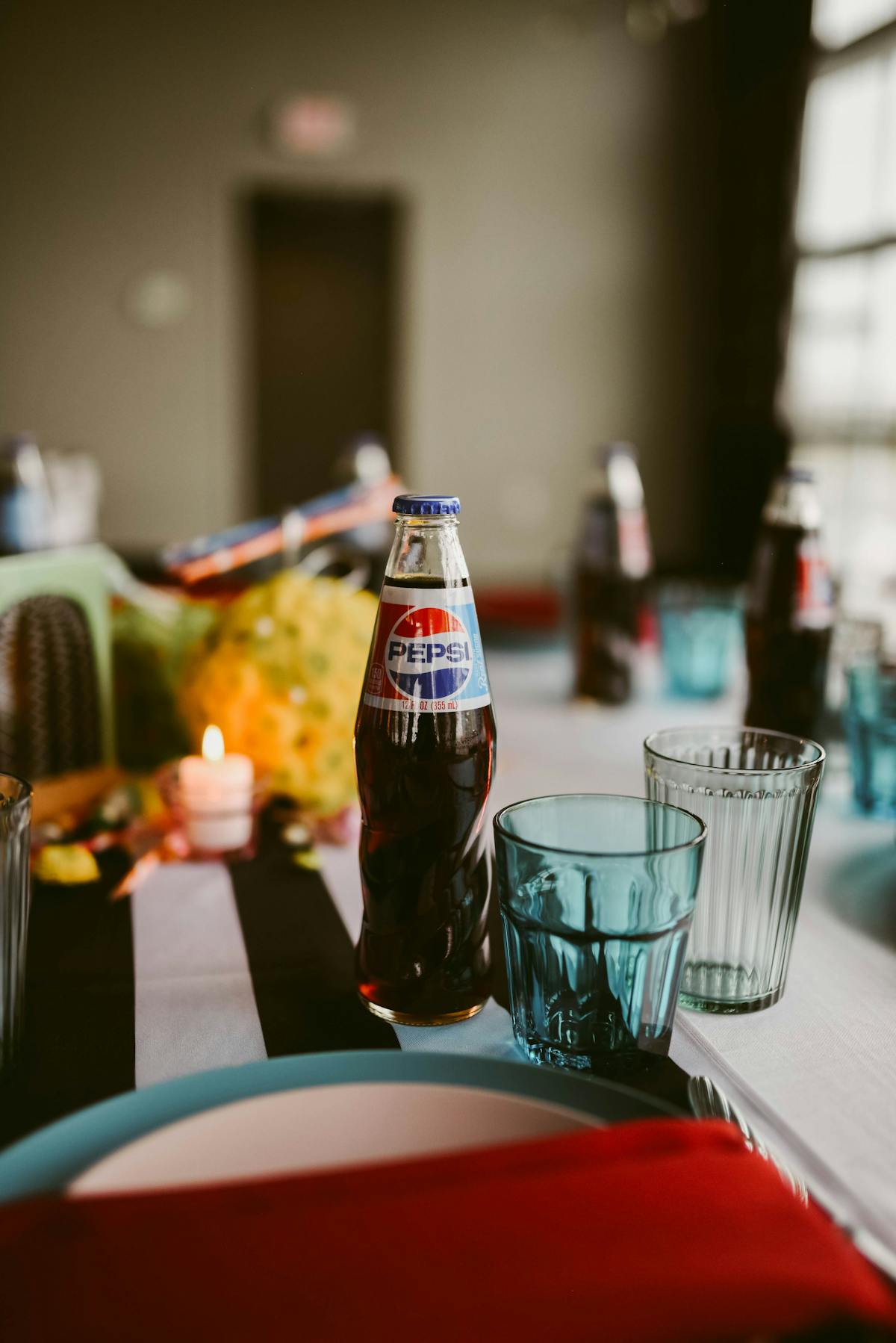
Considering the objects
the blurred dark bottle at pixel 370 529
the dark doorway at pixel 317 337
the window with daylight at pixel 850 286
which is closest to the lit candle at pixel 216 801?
the blurred dark bottle at pixel 370 529

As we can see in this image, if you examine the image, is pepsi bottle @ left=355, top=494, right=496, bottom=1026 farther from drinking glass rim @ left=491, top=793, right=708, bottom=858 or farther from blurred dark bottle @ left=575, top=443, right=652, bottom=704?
blurred dark bottle @ left=575, top=443, right=652, bottom=704

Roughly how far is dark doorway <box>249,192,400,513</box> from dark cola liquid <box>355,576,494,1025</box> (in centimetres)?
455

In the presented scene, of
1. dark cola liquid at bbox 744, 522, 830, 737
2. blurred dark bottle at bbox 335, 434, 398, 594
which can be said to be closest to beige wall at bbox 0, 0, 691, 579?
blurred dark bottle at bbox 335, 434, 398, 594

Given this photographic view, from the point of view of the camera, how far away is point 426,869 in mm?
576

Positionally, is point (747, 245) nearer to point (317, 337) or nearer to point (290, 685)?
point (317, 337)

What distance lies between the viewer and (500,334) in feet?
16.5

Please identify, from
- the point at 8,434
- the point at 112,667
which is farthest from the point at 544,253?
the point at 112,667

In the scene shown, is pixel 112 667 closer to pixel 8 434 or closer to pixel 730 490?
pixel 8 434

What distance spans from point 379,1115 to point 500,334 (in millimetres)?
4947

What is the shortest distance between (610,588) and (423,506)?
0.76 metres

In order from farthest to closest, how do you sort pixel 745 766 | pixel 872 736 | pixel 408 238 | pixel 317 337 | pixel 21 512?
pixel 317 337, pixel 408 238, pixel 21 512, pixel 872 736, pixel 745 766

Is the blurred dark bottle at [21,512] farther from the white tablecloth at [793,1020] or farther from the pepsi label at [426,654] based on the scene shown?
the pepsi label at [426,654]

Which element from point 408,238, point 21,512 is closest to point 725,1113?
point 21,512

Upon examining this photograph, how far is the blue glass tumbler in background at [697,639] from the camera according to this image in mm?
1295
